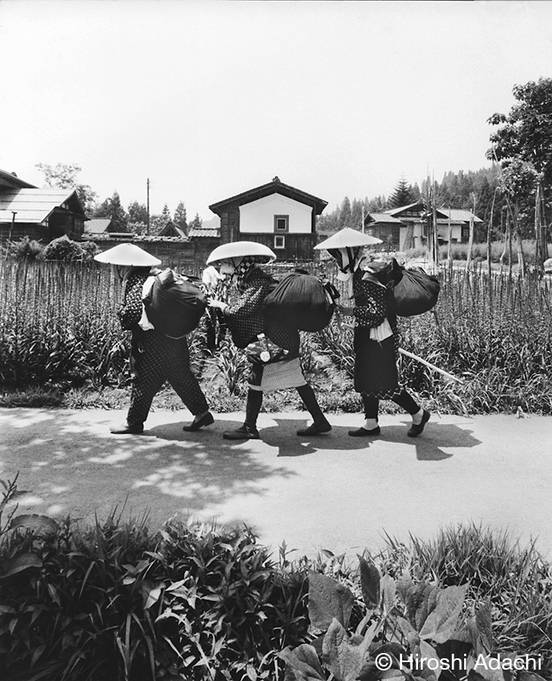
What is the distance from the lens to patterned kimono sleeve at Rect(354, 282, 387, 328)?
4777 millimetres

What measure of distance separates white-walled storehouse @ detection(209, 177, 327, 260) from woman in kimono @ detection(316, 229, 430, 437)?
58.8 inches

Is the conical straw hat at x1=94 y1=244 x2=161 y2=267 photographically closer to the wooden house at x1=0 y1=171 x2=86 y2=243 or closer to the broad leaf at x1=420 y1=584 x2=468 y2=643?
the wooden house at x1=0 y1=171 x2=86 y2=243

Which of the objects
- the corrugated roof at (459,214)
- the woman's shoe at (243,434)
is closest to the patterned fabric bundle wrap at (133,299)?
the woman's shoe at (243,434)

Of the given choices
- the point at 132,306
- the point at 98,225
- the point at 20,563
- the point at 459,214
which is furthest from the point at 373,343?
the point at 98,225

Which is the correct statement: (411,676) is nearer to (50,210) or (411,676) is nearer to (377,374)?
(377,374)

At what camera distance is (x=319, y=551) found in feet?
9.30

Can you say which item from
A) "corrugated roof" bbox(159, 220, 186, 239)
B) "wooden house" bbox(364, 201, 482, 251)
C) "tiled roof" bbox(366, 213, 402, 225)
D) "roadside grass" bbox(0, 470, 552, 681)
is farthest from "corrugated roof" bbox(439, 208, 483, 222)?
"roadside grass" bbox(0, 470, 552, 681)

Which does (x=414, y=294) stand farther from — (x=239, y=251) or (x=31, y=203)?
(x=31, y=203)

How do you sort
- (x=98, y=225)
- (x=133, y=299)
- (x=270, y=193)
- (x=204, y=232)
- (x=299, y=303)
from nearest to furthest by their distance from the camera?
(x=299, y=303) < (x=133, y=299) < (x=270, y=193) < (x=204, y=232) < (x=98, y=225)

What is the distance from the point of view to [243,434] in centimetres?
486

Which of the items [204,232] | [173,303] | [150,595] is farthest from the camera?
[204,232]

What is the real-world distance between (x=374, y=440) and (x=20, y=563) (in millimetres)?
3250

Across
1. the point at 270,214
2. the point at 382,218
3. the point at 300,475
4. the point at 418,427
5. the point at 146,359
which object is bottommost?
the point at 300,475

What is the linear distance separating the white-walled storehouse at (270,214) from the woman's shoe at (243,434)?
2.19 metres
